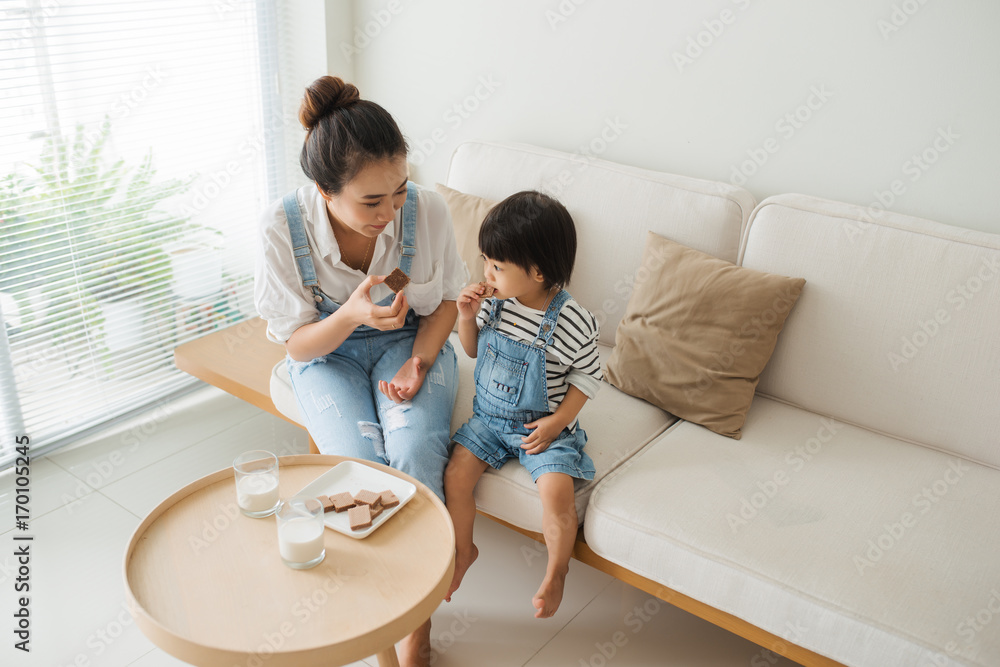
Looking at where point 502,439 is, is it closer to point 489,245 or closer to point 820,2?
point 489,245

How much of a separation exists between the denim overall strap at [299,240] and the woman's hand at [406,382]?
276 millimetres

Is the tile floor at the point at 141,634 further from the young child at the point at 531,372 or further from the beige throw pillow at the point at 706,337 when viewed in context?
the beige throw pillow at the point at 706,337

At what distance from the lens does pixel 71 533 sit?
2092mm

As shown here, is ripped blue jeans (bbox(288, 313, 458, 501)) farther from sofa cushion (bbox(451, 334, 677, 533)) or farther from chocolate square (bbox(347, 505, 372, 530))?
chocolate square (bbox(347, 505, 372, 530))

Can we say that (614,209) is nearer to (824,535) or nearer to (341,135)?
(341,135)

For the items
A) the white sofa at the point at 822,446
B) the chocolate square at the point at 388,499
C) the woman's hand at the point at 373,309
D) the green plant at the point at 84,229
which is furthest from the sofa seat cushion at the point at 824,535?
the green plant at the point at 84,229

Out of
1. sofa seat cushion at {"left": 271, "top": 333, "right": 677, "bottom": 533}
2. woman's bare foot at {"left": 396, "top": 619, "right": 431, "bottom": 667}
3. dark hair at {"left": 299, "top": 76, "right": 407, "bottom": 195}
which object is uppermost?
dark hair at {"left": 299, "top": 76, "right": 407, "bottom": 195}

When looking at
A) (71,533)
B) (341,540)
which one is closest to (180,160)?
(71,533)

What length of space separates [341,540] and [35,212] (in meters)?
1.51

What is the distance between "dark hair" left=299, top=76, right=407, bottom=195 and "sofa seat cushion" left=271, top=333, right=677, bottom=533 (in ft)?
2.05

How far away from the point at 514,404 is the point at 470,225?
70 centimetres

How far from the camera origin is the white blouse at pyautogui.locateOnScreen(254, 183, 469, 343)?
1718 millimetres

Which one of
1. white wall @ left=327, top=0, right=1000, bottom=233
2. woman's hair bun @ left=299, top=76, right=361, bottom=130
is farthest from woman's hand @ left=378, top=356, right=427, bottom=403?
white wall @ left=327, top=0, right=1000, bottom=233

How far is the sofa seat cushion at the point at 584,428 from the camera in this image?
5.46 ft
